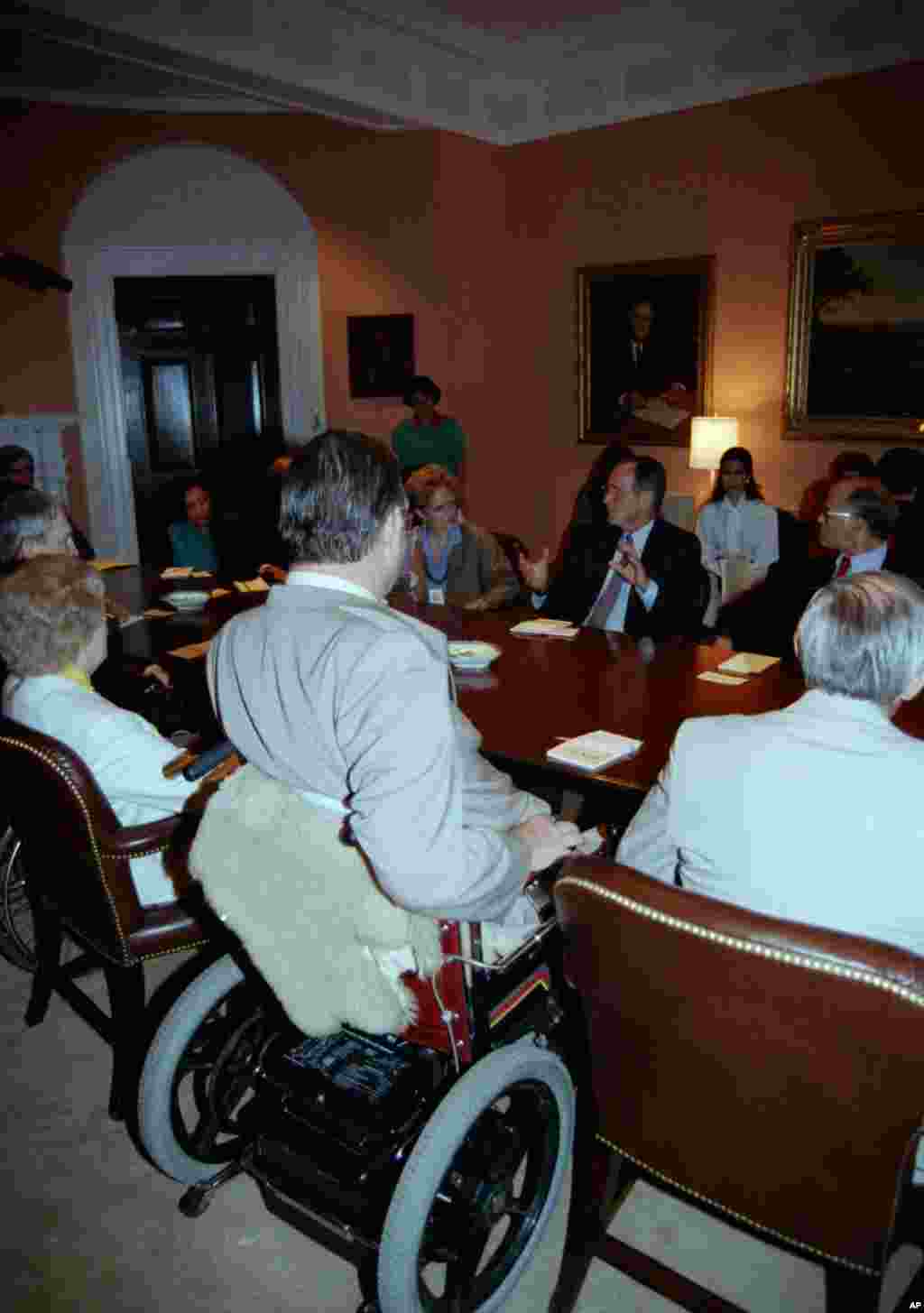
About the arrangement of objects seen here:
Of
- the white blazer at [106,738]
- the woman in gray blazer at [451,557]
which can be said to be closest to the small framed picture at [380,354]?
the woman in gray blazer at [451,557]

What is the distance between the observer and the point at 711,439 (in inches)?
216

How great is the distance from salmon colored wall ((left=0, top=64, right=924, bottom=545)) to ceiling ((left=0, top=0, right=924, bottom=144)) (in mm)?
128

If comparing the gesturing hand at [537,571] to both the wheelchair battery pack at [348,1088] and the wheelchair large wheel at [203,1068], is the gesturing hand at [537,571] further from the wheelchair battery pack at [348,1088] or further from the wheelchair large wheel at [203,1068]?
the wheelchair battery pack at [348,1088]

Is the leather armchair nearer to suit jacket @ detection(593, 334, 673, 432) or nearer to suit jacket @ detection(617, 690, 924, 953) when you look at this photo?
suit jacket @ detection(617, 690, 924, 953)

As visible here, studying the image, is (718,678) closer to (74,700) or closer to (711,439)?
(74,700)

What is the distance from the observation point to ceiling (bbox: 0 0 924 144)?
459 centimetres

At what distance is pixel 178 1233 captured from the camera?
1.89 metres

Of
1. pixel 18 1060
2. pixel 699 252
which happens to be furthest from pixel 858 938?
pixel 699 252

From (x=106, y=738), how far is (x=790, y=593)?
2.58 m

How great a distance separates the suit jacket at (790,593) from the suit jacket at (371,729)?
228cm

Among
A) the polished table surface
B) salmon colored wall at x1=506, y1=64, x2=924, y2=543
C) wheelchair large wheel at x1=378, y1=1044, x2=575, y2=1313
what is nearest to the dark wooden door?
salmon colored wall at x1=506, y1=64, x2=924, y2=543

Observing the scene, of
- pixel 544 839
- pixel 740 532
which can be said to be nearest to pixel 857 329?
pixel 740 532

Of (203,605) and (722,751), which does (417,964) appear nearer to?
(722,751)

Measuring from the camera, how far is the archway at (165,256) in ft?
19.8
